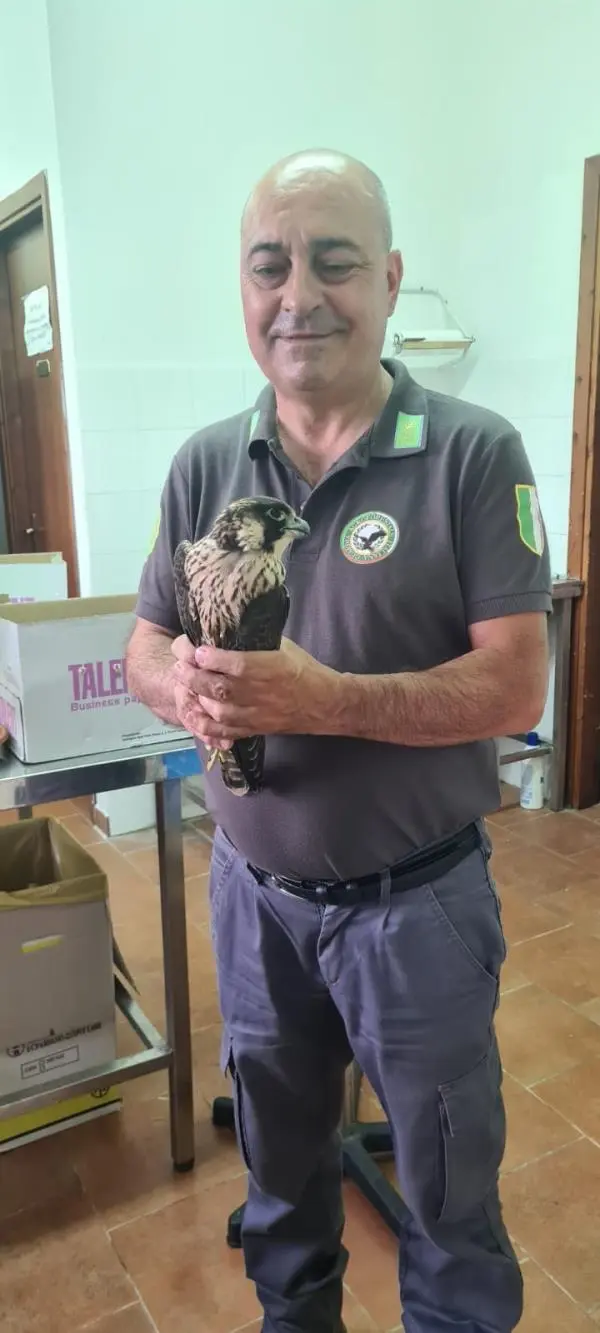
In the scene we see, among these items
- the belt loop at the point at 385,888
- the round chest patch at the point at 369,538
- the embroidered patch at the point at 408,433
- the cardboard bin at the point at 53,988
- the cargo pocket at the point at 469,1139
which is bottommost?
the cardboard bin at the point at 53,988

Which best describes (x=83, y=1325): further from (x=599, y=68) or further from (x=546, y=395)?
(x=599, y=68)

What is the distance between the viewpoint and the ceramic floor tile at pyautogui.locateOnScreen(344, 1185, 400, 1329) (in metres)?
1.44

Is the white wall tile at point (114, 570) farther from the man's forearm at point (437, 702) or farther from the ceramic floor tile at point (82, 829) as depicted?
the man's forearm at point (437, 702)

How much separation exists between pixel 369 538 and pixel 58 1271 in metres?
1.29

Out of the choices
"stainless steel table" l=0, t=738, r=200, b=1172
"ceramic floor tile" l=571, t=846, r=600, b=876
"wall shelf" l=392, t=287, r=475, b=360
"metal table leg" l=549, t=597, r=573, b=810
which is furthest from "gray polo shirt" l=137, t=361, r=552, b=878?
"wall shelf" l=392, t=287, r=475, b=360

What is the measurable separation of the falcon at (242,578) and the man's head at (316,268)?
0.20m

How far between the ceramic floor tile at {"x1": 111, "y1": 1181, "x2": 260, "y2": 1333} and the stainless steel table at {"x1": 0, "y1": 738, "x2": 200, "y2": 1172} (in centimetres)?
11

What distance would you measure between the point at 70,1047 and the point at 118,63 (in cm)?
254

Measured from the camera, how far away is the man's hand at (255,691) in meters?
0.85

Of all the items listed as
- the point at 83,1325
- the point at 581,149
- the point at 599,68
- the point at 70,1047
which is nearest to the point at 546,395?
the point at 581,149

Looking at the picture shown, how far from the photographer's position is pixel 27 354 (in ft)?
11.1

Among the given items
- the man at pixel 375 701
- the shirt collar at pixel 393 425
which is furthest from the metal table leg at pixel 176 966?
the shirt collar at pixel 393 425

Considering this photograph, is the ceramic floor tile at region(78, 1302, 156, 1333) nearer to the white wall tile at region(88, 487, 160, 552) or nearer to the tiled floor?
the tiled floor

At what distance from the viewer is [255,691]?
86cm
